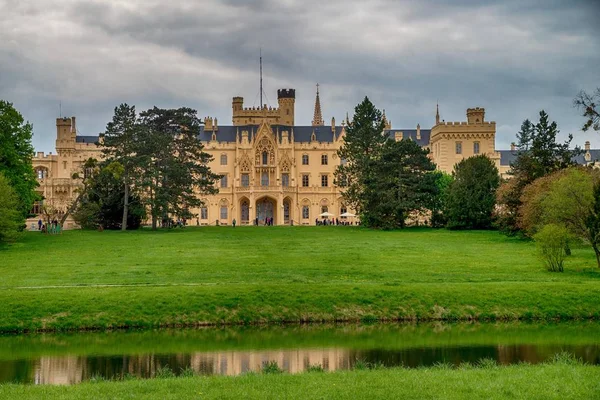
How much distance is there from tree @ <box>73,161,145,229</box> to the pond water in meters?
44.0

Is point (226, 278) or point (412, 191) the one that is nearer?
point (226, 278)

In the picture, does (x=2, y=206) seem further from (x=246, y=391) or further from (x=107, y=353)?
(x=246, y=391)

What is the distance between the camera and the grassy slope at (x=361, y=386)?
16.8 metres

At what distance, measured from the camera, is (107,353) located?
83.5 feet

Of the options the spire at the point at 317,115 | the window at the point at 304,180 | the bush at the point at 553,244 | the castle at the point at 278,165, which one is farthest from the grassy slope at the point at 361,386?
the spire at the point at 317,115

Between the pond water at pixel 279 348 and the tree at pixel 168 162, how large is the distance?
4335 cm

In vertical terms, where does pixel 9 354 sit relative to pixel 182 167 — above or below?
below

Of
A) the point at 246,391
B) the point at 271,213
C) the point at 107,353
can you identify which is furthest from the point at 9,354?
the point at 271,213

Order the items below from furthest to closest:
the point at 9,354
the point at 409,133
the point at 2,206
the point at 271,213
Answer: the point at 409,133
the point at 271,213
the point at 2,206
the point at 9,354

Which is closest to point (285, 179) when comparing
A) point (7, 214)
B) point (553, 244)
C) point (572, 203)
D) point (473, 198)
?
point (473, 198)

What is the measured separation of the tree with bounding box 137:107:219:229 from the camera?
72312 mm

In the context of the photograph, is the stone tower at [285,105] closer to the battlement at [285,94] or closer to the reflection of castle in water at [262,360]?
the battlement at [285,94]

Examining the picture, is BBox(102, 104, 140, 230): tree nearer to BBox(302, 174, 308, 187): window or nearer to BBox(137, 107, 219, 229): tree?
BBox(137, 107, 219, 229): tree

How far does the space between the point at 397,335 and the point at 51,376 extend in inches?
461
